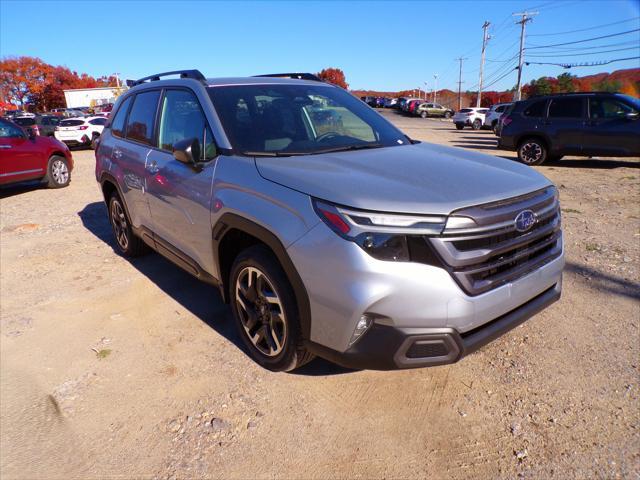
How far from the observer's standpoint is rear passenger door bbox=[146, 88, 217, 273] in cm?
316

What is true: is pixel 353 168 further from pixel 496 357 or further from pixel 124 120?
pixel 124 120

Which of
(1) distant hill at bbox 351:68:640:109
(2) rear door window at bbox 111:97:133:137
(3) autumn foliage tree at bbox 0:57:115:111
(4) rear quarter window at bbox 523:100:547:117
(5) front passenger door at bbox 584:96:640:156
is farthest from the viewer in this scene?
(3) autumn foliage tree at bbox 0:57:115:111

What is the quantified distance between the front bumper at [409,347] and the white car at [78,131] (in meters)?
19.9

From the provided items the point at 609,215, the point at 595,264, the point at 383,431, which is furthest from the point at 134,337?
the point at 609,215

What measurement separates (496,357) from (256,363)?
1642mm

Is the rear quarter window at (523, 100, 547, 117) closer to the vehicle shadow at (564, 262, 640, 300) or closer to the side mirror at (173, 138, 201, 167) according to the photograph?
the vehicle shadow at (564, 262, 640, 300)

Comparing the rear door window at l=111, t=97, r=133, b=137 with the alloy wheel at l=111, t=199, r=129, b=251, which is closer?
the rear door window at l=111, t=97, r=133, b=137

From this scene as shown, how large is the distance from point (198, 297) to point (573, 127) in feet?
35.1

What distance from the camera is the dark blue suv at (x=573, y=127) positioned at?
1064cm

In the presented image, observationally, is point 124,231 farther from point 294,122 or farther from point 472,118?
point 472,118

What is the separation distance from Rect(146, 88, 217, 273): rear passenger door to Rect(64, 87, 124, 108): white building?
5463 centimetres

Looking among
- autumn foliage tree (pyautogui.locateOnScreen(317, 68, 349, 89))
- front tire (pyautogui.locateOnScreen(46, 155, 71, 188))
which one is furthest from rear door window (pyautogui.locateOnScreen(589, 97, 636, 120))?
autumn foliage tree (pyautogui.locateOnScreen(317, 68, 349, 89))

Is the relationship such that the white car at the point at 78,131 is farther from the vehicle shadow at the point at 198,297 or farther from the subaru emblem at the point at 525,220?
the subaru emblem at the point at 525,220

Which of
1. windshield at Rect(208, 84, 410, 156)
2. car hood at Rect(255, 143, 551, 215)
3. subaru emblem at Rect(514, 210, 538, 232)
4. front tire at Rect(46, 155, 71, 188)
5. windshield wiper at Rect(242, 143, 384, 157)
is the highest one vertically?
windshield at Rect(208, 84, 410, 156)
